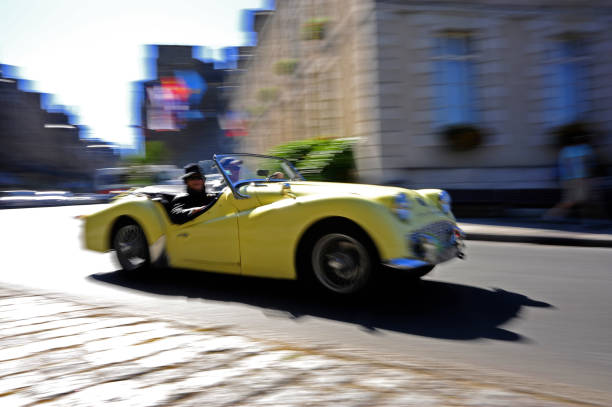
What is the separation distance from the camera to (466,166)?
1273 centimetres

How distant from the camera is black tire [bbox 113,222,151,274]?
17.9 ft

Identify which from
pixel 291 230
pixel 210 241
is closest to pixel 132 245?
pixel 210 241

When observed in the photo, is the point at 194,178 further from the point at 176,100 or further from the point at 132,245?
the point at 176,100

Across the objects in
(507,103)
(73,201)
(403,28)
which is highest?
(403,28)

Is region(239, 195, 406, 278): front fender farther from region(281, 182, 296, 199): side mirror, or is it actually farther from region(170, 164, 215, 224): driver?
region(170, 164, 215, 224): driver

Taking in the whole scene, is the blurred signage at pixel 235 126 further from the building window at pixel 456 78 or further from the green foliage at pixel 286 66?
the building window at pixel 456 78

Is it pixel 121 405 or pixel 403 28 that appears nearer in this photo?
pixel 121 405

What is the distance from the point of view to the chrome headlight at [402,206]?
412 centimetres

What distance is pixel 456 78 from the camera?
1316 centimetres

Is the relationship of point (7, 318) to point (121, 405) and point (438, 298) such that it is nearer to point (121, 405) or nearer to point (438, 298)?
point (121, 405)

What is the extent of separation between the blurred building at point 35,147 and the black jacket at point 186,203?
5803cm

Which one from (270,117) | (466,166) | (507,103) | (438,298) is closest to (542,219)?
(466,166)

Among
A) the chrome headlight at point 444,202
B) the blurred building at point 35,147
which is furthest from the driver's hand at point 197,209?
the blurred building at point 35,147

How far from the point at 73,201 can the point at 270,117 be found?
→ 10353 millimetres
